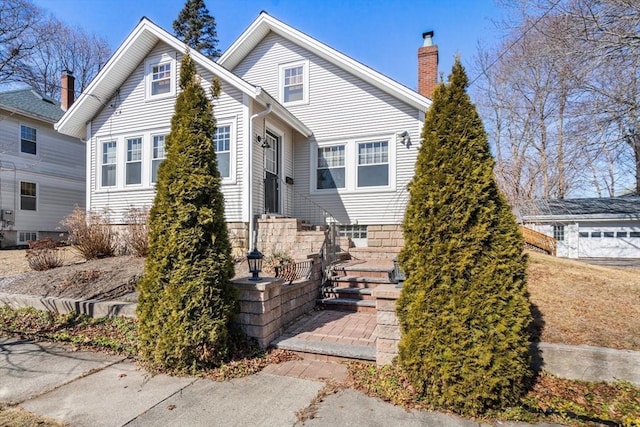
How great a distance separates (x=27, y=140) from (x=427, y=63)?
16.9m

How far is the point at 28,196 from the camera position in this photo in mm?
15070

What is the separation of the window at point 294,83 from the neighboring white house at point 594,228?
13.8m

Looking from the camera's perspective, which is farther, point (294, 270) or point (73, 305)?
point (294, 270)

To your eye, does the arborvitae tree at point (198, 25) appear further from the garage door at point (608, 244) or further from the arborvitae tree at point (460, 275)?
the garage door at point (608, 244)

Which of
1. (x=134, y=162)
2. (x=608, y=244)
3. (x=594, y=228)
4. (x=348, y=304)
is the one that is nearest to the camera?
(x=348, y=304)

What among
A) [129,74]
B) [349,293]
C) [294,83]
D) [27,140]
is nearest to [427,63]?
[294,83]

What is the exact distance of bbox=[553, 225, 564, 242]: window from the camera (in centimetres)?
1977

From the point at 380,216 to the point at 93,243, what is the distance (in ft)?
25.3

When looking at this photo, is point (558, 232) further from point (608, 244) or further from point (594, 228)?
point (608, 244)

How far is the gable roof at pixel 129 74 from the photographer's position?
9.02m

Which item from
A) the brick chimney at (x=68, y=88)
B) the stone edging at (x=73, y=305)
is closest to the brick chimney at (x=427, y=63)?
the stone edging at (x=73, y=305)

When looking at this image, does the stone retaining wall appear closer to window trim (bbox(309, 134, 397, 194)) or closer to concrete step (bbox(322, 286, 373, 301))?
concrete step (bbox(322, 286, 373, 301))

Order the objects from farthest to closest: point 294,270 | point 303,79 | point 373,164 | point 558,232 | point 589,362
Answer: point 558,232 < point 303,79 < point 373,164 < point 294,270 < point 589,362

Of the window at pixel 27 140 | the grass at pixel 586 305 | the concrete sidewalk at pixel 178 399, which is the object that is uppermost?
the window at pixel 27 140
